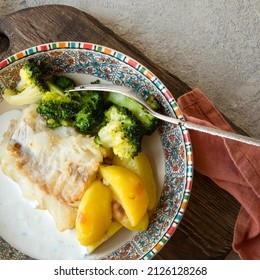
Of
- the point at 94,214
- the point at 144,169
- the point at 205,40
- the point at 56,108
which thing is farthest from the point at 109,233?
the point at 205,40

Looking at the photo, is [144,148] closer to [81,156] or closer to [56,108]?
[81,156]

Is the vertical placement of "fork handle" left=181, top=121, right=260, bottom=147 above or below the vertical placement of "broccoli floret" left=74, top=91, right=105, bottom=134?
above

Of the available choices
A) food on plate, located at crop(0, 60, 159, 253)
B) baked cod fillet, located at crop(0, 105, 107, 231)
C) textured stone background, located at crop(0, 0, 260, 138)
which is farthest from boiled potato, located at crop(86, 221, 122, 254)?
textured stone background, located at crop(0, 0, 260, 138)

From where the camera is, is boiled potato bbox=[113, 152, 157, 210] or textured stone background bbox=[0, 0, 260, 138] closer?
boiled potato bbox=[113, 152, 157, 210]

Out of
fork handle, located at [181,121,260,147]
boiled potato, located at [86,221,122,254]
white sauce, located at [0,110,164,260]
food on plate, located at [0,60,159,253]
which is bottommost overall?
white sauce, located at [0,110,164,260]

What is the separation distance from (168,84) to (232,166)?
411mm

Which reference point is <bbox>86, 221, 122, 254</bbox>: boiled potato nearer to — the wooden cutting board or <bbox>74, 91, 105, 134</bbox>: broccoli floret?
the wooden cutting board

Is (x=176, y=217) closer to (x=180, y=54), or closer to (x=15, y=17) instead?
(x=180, y=54)

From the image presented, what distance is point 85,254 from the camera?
1.75 meters

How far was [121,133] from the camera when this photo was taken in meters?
1.64

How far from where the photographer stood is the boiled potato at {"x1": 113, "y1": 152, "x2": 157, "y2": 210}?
170 centimetres

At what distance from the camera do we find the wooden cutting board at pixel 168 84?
178 cm

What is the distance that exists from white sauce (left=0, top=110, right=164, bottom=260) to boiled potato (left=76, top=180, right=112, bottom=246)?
11cm

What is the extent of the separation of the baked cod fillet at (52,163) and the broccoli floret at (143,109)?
0.18m
